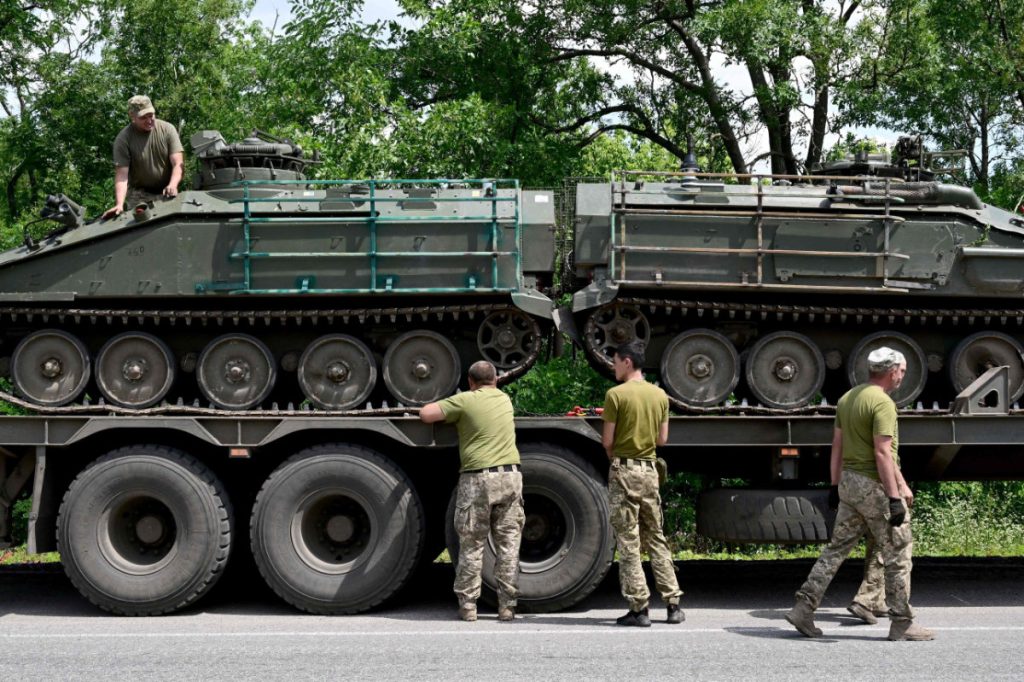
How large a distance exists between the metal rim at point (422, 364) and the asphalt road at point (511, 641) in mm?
1959

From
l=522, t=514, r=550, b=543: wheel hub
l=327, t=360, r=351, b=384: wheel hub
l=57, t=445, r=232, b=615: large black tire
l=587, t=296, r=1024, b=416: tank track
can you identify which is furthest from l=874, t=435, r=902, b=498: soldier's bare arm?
l=57, t=445, r=232, b=615: large black tire

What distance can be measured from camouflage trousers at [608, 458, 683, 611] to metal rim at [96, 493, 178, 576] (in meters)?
3.93

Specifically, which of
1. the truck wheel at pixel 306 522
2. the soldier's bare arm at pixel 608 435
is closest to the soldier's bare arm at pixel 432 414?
the truck wheel at pixel 306 522

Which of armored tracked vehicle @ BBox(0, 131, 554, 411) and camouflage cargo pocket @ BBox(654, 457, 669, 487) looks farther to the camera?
armored tracked vehicle @ BBox(0, 131, 554, 411)

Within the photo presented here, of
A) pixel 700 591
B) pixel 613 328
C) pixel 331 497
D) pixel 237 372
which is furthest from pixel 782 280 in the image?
pixel 237 372

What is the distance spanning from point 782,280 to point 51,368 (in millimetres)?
6928

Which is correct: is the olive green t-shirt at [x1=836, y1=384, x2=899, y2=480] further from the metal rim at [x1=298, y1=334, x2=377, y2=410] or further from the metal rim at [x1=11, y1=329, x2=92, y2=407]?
the metal rim at [x1=11, y1=329, x2=92, y2=407]

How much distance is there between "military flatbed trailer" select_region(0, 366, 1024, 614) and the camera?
36.4 ft

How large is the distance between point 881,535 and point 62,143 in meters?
25.3

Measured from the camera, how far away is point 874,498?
9.59 meters

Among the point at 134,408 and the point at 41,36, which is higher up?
the point at 41,36

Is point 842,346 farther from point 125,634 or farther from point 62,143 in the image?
point 62,143

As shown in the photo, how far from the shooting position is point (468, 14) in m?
22.8

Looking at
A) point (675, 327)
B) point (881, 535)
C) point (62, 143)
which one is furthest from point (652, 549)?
→ point (62, 143)
